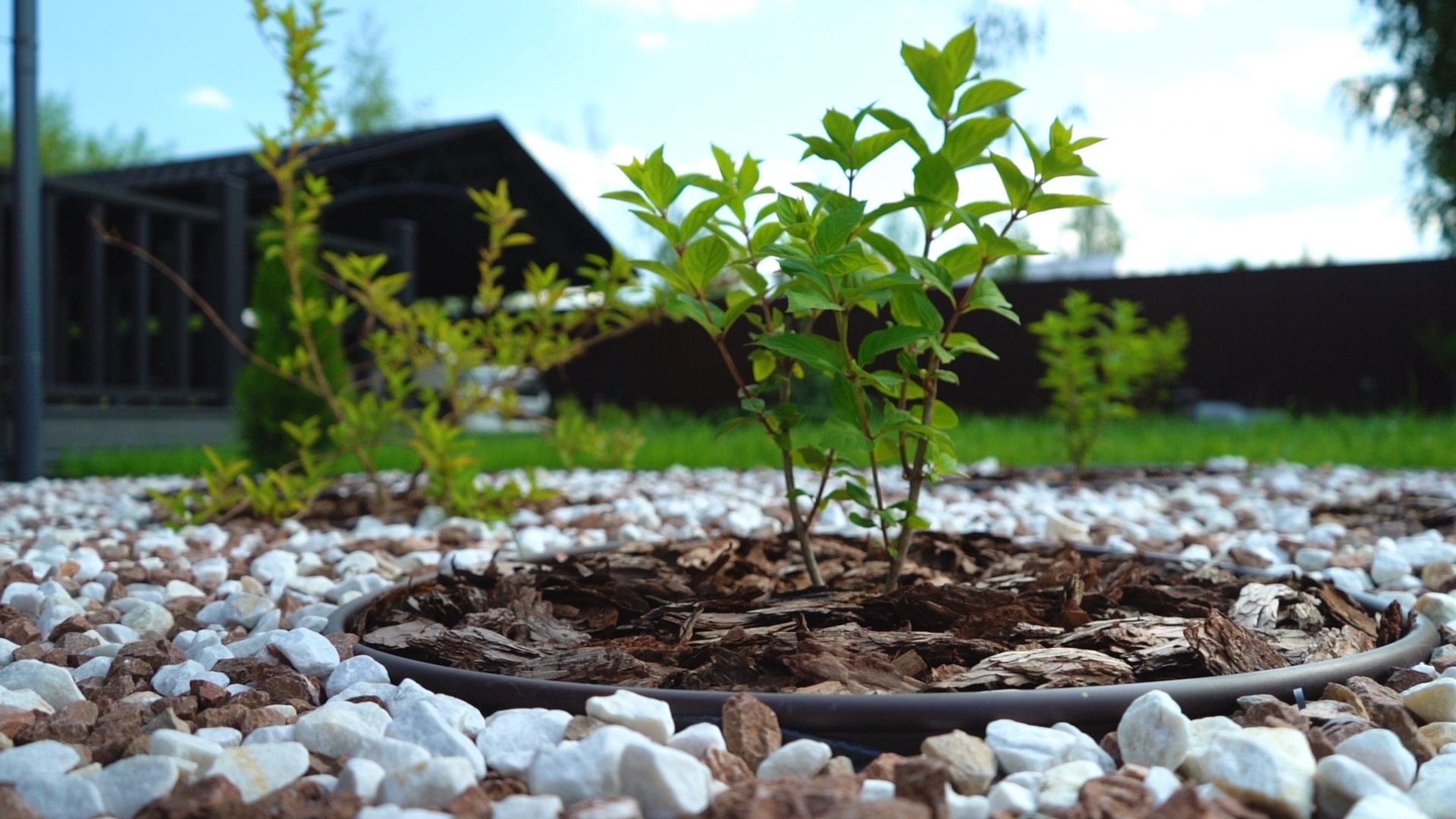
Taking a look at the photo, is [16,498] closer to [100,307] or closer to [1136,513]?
[100,307]

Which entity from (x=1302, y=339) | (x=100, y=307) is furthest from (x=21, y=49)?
(x=1302, y=339)

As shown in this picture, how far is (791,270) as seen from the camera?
47.8 inches

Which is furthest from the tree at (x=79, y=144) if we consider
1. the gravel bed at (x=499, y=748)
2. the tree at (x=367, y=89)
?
the gravel bed at (x=499, y=748)

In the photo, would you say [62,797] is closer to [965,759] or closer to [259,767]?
[259,767]

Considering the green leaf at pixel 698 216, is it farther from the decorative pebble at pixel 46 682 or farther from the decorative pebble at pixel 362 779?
the decorative pebble at pixel 46 682

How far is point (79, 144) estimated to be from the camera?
24.2 metres

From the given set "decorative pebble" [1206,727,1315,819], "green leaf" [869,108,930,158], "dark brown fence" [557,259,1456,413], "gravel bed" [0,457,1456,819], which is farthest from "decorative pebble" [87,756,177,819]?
"dark brown fence" [557,259,1456,413]

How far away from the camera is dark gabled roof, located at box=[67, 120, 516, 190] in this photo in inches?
278

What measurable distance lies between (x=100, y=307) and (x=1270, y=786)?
20.2 ft

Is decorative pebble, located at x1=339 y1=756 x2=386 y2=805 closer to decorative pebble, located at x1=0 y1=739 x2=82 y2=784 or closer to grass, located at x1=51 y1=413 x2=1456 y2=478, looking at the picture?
decorative pebble, located at x1=0 y1=739 x2=82 y2=784

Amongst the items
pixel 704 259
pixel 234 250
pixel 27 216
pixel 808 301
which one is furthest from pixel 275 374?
pixel 808 301

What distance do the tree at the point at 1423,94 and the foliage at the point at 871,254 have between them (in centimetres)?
1316

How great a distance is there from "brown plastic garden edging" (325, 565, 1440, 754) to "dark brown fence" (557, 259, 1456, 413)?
8.69 metres

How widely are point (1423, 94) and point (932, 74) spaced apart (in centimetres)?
1440
